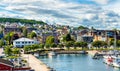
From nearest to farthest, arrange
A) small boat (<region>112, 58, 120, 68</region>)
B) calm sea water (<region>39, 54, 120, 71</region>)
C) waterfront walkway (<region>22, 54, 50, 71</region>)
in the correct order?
waterfront walkway (<region>22, 54, 50, 71</region>) → calm sea water (<region>39, 54, 120, 71</region>) → small boat (<region>112, 58, 120, 68</region>)

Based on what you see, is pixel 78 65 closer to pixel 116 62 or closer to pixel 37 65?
pixel 116 62

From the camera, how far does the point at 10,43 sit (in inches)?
3009

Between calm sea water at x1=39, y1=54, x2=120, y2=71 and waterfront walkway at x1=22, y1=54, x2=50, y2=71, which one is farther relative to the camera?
calm sea water at x1=39, y1=54, x2=120, y2=71

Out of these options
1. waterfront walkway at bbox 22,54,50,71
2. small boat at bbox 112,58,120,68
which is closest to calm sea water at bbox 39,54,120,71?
small boat at bbox 112,58,120,68

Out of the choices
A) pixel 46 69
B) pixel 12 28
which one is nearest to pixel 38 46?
pixel 46 69

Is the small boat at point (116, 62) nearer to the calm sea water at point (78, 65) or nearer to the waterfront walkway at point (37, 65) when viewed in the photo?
the calm sea water at point (78, 65)

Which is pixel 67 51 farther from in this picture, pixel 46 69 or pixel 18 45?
pixel 46 69

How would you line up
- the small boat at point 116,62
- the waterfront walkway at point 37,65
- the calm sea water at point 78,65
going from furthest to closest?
the small boat at point 116,62 → the calm sea water at point 78,65 → the waterfront walkway at point 37,65

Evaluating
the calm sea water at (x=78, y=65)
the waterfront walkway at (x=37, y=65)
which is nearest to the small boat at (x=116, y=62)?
the calm sea water at (x=78, y=65)

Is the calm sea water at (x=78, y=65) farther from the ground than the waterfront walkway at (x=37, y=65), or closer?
closer

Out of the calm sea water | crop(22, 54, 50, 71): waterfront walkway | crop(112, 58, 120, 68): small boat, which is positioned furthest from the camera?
crop(112, 58, 120, 68): small boat

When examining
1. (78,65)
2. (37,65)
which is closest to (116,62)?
(78,65)

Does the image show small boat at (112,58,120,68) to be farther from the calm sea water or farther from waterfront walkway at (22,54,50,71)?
waterfront walkway at (22,54,50,71)

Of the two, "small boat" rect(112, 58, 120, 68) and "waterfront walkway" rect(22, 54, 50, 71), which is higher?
"waterfront walkway" rect(22, 54, 50, 71)
